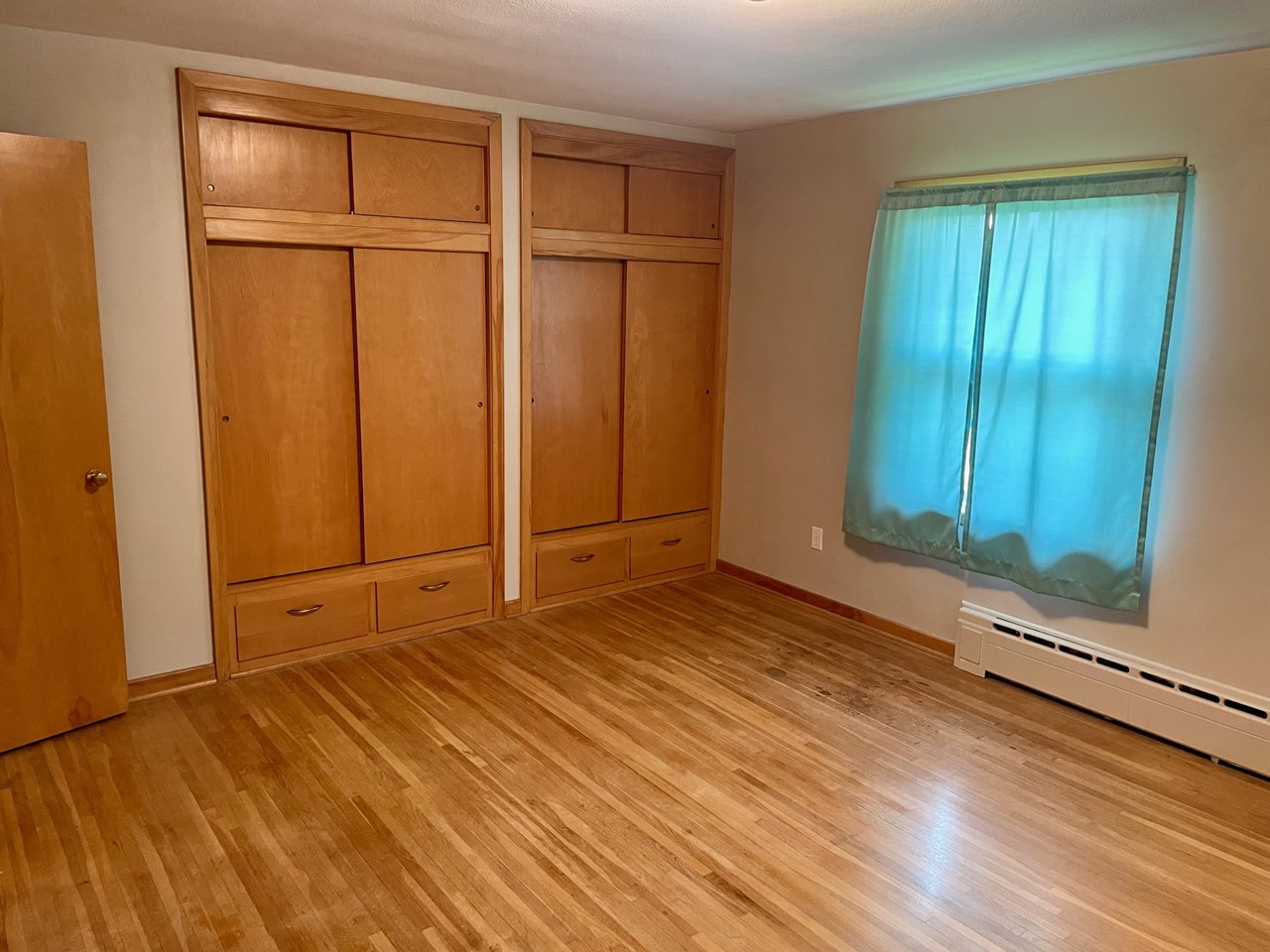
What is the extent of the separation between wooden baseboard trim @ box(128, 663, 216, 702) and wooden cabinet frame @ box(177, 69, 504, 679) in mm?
51

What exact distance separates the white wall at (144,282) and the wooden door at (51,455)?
21 centimetres

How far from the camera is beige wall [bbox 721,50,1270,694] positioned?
3.02 metres

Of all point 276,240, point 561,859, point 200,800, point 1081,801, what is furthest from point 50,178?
point 1081,801

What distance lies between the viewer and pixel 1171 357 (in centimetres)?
318

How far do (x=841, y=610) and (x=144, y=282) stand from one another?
3.33 meters

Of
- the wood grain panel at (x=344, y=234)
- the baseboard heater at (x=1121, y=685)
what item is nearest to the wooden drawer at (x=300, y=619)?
the wood grain panel at (x=344, y=234)

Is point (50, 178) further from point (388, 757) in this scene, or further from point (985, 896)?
point (985, 896)

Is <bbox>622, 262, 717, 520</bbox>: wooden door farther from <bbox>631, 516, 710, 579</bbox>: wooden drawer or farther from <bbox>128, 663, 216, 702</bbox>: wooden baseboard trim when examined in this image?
<bbox>128, 663, 216, 702</bbox>: wooden baseboard trim

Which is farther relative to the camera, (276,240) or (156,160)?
(276,240)

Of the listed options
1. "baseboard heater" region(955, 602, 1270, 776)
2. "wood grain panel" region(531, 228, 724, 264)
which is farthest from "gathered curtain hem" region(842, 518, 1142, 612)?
"wood grain panel" region(531, 228, 724, 264)

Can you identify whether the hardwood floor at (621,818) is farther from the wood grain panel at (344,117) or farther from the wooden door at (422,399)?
the wood grain panel at (344,117)

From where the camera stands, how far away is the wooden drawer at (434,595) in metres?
4.03

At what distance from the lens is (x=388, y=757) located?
3070 mm

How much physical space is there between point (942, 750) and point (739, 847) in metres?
0.98
